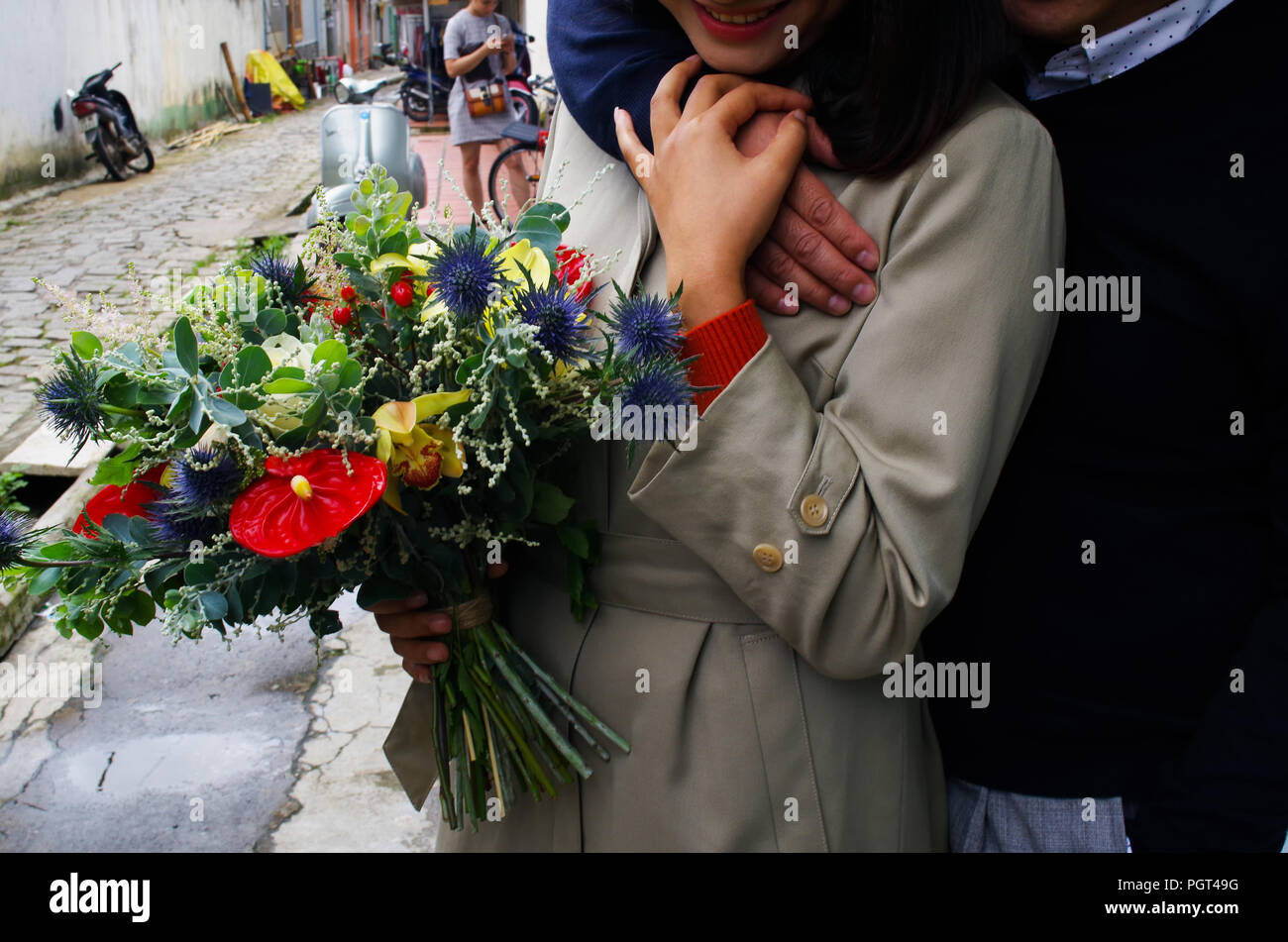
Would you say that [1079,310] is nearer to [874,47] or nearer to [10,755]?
[874,47]

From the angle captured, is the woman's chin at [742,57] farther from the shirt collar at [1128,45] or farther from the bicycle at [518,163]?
the bicycle at [518,163]

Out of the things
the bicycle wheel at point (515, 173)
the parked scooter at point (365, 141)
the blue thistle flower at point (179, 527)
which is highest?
the blue thistle flower at point (179, 527)

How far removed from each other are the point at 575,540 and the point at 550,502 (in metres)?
0.08

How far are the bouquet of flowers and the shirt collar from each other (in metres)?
0.60

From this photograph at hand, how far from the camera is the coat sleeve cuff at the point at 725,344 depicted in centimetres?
118

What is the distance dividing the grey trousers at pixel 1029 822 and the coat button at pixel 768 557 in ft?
1.82

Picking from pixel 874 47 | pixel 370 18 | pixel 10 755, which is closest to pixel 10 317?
pixel 10 755

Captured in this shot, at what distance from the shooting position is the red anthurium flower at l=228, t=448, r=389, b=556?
1046 mm

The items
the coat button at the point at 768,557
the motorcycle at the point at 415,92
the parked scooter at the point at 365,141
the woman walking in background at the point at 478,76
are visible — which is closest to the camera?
the coat button at the point at 768,557

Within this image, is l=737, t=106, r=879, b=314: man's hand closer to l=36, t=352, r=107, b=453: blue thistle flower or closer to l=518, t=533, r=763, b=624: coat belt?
l=518, t=533, r=763, b=624: coat belt

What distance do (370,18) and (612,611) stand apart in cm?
4446

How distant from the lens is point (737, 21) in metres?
1.28

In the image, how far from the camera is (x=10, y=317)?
6.60 meters

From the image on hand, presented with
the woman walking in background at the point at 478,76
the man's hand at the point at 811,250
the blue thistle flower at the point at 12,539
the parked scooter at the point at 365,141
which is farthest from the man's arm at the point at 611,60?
the woman walking in background at the point at 478,76
